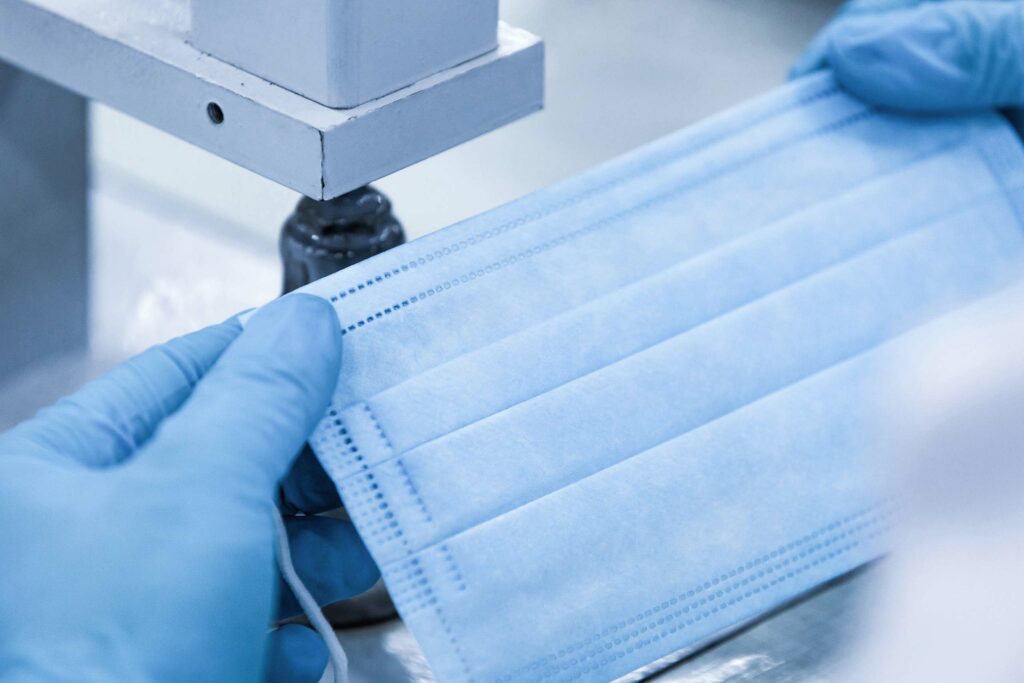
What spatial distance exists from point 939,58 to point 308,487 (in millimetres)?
652

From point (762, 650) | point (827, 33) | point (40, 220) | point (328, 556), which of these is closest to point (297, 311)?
point (328, 556)

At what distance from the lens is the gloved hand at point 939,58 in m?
1.12

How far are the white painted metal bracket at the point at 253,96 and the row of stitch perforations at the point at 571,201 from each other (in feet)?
0.23

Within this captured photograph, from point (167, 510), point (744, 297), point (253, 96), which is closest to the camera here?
point (167, 510)

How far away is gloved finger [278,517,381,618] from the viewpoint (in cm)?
97

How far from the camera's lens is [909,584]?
0.87m

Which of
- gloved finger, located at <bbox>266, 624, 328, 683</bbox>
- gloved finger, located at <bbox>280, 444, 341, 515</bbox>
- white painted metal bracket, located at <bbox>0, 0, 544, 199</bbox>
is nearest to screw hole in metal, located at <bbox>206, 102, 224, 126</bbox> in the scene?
white painted metal bracket, located at <bbox>0, 0, 544, 199</bbox>

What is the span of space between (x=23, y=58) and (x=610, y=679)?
676 millimetres

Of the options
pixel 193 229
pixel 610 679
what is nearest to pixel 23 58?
pixel 193 229

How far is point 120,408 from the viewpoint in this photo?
888mm

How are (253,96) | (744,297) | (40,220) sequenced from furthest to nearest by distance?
1. (40,220)
2. (744,297)
3. (253,96)

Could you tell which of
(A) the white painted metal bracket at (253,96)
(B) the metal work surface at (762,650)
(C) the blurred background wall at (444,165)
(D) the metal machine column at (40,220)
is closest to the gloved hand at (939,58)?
(A) the white painted metal bracket at (253,96)

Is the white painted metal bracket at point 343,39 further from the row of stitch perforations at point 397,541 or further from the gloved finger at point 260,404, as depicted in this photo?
the row of stitch perforations at point 397,541

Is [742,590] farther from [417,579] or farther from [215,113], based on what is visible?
[215,113]
